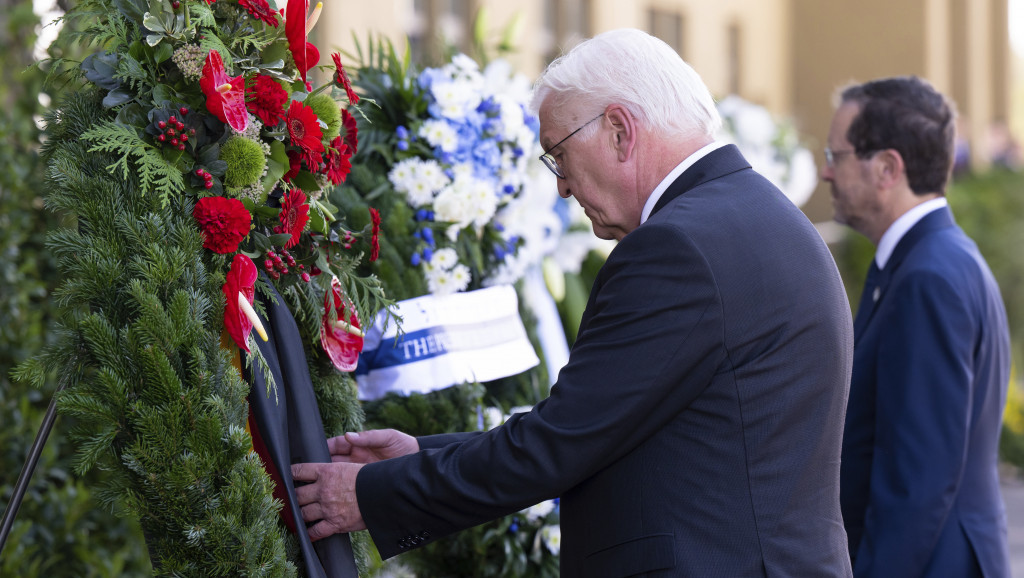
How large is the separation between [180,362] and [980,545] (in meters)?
2.13

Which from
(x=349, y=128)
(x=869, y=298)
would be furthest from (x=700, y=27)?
(x=349, y=128)

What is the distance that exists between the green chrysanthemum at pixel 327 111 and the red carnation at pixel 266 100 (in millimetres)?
129

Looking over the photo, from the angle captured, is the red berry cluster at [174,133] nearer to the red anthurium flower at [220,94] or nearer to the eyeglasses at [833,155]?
the red anthurium flower at [220,94]

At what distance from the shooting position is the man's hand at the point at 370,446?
2180 millimetres

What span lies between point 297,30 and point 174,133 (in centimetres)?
34

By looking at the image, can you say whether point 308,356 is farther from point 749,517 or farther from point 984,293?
point 984,293

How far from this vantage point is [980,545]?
275 centimetres

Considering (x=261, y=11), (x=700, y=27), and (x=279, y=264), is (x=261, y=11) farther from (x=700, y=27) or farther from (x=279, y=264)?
(x=700, y=27)

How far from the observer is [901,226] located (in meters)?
3.02

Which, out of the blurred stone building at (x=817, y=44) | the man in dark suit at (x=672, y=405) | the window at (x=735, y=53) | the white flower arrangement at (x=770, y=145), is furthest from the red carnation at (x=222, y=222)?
the window at (x=735, y=53)

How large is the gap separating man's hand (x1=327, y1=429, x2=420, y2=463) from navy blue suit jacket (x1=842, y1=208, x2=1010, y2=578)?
1.32 m

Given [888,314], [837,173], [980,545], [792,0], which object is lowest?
[980,545]

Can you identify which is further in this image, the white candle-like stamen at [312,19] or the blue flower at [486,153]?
the blue flower at [486,153]

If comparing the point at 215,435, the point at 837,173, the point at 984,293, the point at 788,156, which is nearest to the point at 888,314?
the point at 984,293
